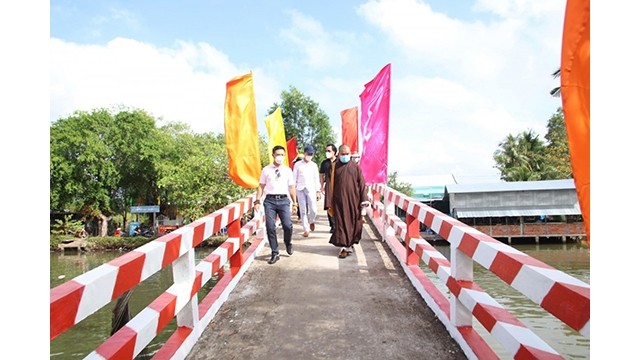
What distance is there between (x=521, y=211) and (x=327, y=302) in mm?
31243

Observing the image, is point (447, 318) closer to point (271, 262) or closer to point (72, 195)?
point (271, 262)

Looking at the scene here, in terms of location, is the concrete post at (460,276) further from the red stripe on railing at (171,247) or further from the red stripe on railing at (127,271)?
the red stripe on railing at (127,271)

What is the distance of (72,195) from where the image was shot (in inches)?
1540

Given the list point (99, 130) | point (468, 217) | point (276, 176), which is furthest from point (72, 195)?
point (276, 176)

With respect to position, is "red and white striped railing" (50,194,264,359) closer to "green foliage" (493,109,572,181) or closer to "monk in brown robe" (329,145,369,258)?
"monk in brown robe" (329,145,369,258)

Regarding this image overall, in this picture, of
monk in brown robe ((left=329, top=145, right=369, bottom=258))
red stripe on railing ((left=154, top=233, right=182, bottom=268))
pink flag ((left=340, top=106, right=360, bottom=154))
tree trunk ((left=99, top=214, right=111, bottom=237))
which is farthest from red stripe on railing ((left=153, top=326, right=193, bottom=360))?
tree trunk ((left=99, top=214, right=111, bottom=237))

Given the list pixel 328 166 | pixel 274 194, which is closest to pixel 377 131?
pixel 328 166

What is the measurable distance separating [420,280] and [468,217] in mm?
30470

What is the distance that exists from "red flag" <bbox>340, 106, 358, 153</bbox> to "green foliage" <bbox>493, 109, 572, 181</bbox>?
3123cm

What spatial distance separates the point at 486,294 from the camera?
10.4ft

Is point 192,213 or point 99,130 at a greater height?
point 99,130

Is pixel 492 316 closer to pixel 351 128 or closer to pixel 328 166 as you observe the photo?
pixel 328 166
